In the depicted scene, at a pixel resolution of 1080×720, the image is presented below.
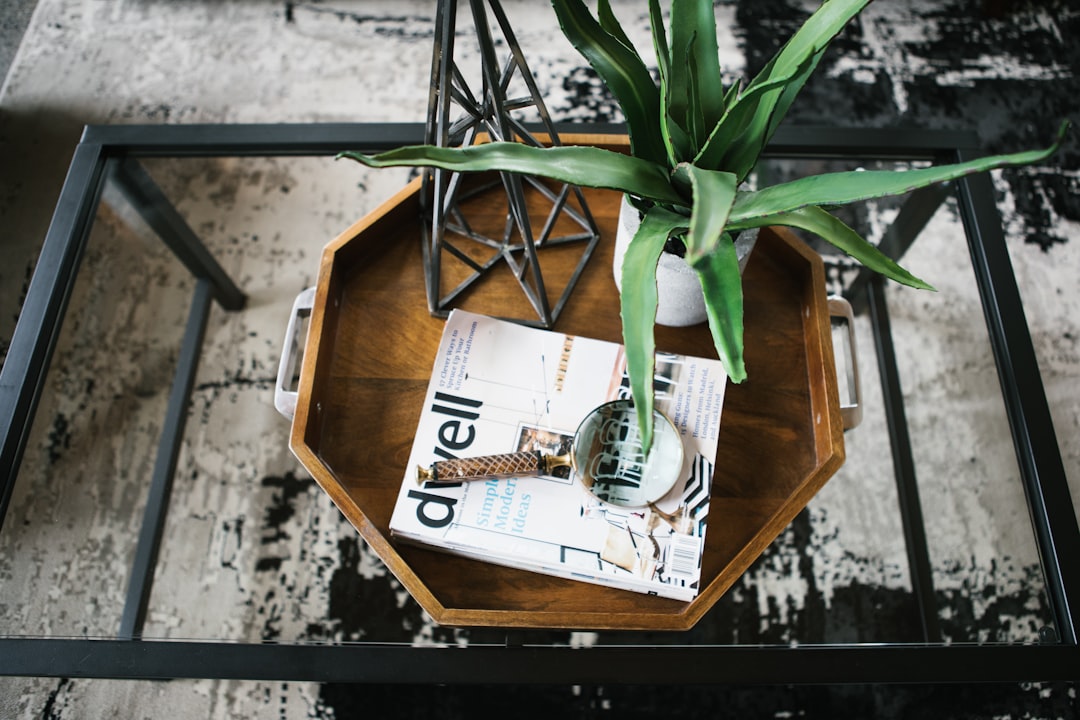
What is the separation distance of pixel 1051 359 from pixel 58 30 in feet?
6.06

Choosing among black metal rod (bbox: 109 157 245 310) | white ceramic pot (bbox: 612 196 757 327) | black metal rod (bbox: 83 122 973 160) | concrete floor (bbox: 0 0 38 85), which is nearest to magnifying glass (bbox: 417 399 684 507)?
white ceramic pot (bbox: 612 196 757 327)

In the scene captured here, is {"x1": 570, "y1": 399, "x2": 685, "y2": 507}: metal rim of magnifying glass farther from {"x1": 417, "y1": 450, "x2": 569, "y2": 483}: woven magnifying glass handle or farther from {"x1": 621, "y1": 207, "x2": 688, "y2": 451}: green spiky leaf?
{"x1": 621, "y1": 207, "x2": 688, "y2": 451}: green spiky leaf

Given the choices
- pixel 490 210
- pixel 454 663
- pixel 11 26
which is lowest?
pixel 454 663

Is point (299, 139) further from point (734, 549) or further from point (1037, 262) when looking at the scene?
point (1037, 262)

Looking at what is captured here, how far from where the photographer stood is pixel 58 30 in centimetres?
147

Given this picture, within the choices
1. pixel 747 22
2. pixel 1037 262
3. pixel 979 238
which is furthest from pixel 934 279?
pixel 747 22

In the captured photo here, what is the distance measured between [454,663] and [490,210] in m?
0.48

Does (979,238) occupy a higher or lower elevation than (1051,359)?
lower

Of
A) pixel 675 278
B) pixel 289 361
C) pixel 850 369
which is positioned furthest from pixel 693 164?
pixel 289 361

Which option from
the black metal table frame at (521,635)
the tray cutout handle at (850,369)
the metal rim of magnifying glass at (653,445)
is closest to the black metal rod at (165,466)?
the black metal table frame at (521,635)

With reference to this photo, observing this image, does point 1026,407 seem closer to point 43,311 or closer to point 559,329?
point 559,329

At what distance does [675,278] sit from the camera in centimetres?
72

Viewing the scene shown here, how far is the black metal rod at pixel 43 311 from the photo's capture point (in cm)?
77

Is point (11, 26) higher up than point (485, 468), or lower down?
higher up
